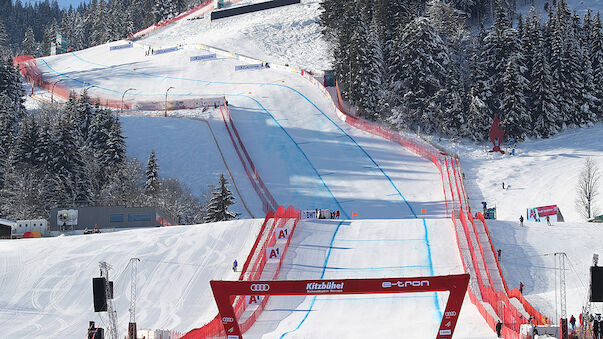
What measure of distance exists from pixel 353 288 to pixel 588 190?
27852mm

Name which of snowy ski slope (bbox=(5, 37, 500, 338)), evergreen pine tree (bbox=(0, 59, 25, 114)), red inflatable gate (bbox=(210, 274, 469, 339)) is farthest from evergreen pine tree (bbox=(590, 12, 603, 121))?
red inflatable gate (bbox=(210, 274, 469, 339))

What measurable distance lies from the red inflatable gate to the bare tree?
24.9 metres

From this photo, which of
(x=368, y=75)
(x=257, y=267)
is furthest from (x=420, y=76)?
(x=257, y=267)

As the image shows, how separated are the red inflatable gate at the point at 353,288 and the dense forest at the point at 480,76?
37146 mm

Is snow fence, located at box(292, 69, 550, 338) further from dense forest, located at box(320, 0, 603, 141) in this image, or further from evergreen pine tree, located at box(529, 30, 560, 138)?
evergreen pine tree, located at box(529, 30, 560, 138)

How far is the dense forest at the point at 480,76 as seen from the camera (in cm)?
5638

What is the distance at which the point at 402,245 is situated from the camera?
3544cm

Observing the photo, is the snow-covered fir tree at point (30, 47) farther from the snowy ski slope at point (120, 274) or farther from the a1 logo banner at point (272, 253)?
the a1 logo banner at point (272, 253)

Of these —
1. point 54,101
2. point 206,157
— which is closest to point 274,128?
point 206,157

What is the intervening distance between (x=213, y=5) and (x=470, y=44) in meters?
41.9

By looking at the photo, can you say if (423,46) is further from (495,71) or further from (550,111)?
(550,111)

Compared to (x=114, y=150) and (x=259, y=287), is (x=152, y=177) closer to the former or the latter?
(x=114, y=150)

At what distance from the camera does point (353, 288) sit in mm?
20078

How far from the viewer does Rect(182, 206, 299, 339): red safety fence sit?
22.9 metres
